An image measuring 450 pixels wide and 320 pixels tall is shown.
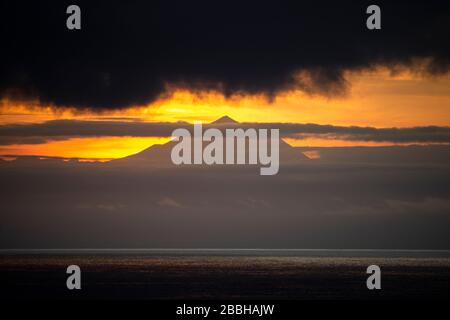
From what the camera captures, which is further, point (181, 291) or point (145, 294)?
point (181, 291)

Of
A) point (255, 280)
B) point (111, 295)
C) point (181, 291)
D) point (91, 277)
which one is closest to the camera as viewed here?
point (111, 295)
